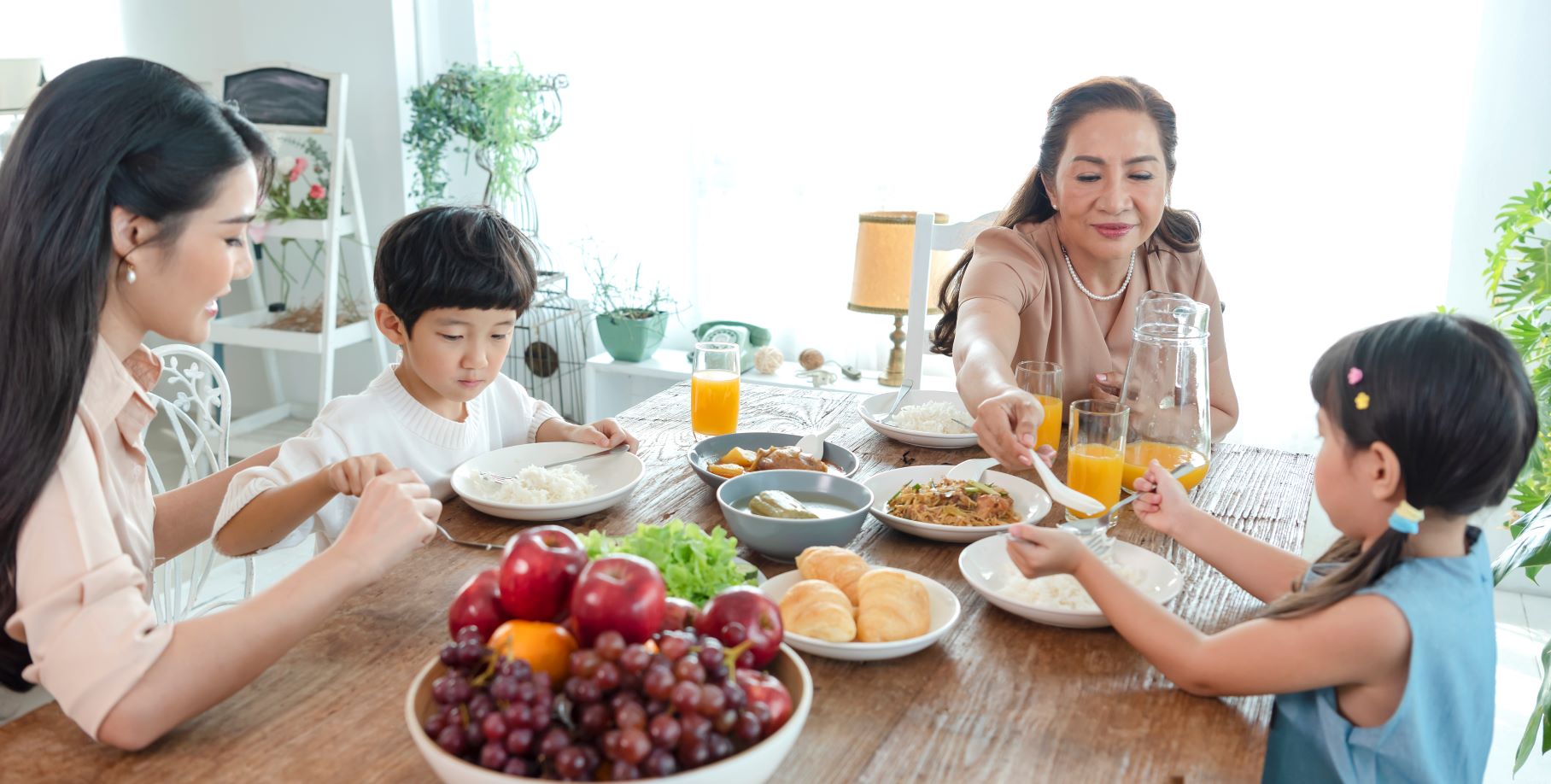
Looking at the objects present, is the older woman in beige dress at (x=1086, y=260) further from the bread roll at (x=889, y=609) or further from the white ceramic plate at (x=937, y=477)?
the bread roll at (x=889, y=609)

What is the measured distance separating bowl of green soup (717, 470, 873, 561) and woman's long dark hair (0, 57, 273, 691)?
2.22 ft

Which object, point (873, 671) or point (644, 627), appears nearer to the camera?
point (644, 627)

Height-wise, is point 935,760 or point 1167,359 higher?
point 1167,359

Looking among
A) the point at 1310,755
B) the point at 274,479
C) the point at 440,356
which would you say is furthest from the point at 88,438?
the point at 1310,755

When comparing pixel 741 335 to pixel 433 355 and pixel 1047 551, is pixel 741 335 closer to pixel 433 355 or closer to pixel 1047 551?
pixel 433 355

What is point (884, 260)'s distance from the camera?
2.94 meters

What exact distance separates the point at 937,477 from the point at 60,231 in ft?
3.59

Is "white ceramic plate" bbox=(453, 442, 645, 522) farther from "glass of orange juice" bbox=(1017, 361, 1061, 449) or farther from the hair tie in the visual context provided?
the hair tie

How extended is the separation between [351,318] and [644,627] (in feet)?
11.2

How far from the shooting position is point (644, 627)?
79 centimetres

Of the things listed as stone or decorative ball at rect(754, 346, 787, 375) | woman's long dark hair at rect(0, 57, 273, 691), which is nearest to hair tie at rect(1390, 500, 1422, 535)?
woman's long dark hair at rect(0, 57, 273, 691)

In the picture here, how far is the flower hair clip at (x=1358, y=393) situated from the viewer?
987 mm

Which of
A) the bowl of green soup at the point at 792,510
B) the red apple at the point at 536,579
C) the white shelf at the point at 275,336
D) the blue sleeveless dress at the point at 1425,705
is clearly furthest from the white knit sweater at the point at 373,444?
the white shelf at the point at 275,336

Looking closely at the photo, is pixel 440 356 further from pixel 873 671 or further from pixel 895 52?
pixel 895 52
